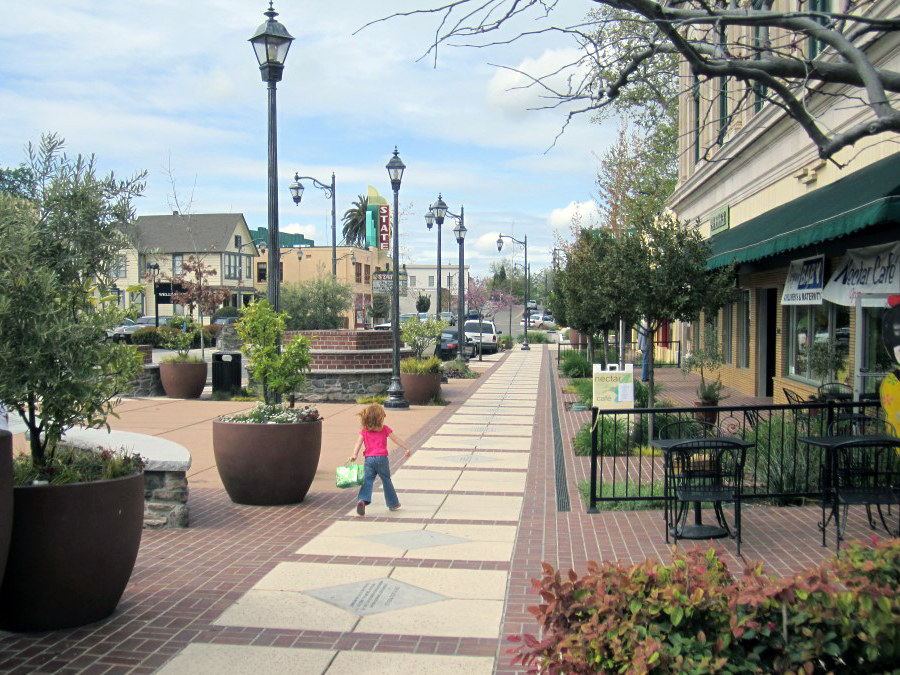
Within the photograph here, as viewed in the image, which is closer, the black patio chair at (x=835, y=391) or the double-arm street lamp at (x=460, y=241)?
the black patio chair at (x=835, y=391)

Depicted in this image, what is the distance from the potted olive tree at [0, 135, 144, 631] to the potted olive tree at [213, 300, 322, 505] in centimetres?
323

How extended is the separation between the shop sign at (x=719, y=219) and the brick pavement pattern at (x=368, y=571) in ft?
38.1

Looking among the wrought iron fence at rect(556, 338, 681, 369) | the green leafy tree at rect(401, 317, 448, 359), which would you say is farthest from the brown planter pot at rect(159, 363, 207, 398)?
the wrought iron fence at rect(556, 338, 681, 369)

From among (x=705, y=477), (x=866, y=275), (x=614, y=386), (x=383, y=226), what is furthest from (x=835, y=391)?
(x=383, y=226)

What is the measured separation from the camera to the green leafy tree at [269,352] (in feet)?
31.2

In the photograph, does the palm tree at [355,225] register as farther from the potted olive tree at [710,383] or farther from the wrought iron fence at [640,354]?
the potted olive tree at [710,383]

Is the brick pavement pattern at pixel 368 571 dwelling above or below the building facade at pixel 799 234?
below

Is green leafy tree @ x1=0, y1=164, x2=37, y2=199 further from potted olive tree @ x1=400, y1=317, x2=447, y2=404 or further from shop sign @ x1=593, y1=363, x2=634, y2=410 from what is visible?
potted olive tree @ x1=400, y1=317, x2=447, y2=404

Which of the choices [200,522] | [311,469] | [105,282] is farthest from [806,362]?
[105,282]

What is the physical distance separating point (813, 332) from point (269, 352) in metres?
10.3

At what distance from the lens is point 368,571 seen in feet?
22.2

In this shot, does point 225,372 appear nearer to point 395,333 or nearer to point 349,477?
point 395,333

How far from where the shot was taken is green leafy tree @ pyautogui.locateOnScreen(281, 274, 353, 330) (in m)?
30.3

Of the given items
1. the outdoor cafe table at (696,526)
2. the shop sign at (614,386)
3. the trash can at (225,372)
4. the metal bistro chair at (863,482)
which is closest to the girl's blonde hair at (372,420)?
the outdoor cafe table at (696,526)
